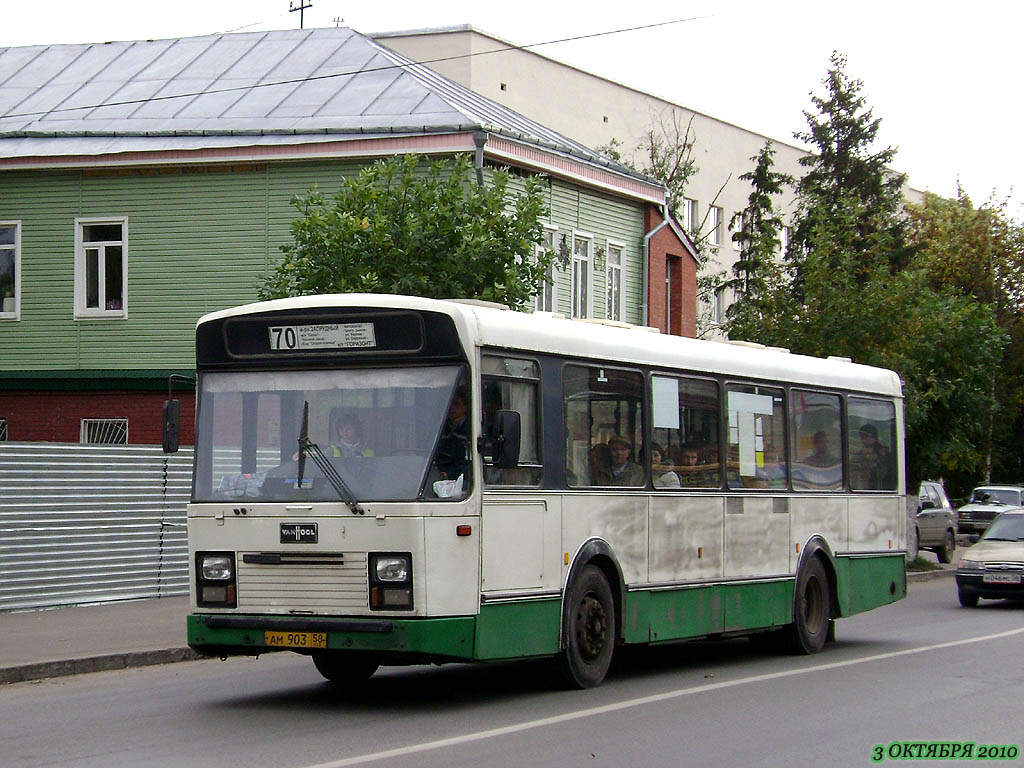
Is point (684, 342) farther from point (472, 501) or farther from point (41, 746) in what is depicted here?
point (41, 746)

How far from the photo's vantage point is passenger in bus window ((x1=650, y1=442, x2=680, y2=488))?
13.2 meters

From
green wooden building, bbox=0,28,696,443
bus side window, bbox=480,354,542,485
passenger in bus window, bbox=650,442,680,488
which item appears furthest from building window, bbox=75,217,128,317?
bus side window, bbox=480,354,542,485

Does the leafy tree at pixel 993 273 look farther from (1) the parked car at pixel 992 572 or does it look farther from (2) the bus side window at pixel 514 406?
(2) the bus side window at pixel 514 406

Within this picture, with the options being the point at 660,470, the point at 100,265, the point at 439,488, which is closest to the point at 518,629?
the point at 439,488

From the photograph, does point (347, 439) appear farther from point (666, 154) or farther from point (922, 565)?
point (666, 154)

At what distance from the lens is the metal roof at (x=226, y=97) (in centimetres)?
2950

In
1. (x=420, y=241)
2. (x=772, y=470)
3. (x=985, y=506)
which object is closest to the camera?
(x=772, y=470)

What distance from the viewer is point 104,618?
1817 centimetres

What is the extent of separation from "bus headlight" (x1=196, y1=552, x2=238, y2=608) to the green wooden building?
17.9 meters

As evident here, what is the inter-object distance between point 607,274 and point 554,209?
308cm

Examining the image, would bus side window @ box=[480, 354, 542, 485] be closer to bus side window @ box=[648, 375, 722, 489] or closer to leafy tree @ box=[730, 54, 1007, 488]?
A: bus side window @ box=[648, 375, 722, 489]

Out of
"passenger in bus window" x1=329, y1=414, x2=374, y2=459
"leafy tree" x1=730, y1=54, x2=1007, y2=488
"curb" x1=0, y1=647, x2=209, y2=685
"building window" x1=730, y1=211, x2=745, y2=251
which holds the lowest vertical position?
"curb" x1=0, y1=647, x2=209, y2=685

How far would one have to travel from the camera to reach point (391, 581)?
→ 10523mm

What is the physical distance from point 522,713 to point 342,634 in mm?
1326
